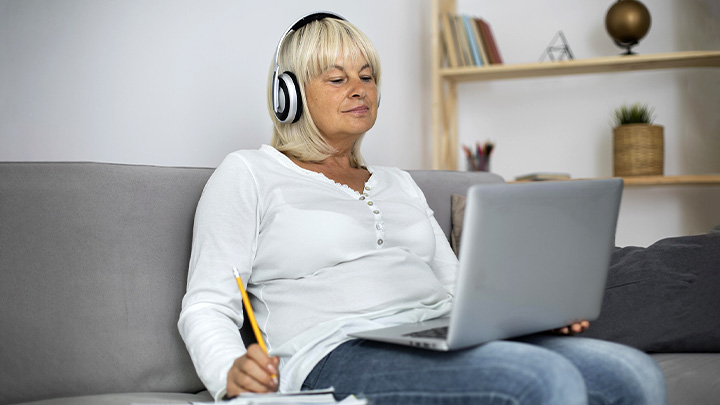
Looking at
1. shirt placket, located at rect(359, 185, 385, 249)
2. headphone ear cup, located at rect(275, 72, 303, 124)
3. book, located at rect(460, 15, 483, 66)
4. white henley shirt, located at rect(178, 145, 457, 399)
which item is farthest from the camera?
book, located at rect(460, 15, 483, 66)

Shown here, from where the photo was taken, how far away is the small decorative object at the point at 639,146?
2715 millimetres

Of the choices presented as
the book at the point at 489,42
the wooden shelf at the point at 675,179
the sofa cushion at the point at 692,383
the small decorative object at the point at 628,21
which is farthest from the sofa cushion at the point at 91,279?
the small decorative object at the point at 628,21

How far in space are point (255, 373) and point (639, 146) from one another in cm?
221

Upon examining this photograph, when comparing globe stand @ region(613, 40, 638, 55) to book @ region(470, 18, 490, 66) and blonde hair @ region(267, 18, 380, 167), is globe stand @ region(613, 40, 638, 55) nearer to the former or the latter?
book @ region(470, 18, 490, 66)

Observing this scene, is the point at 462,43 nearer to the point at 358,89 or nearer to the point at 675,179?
the point at 675,179

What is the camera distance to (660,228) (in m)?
2.98

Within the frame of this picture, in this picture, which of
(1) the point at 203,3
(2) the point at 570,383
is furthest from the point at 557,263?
(1) the point at 203,3

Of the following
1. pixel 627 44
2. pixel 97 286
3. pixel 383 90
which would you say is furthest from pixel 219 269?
pixel 627 44

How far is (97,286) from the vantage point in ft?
4.07

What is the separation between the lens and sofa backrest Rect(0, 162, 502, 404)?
1176 mm

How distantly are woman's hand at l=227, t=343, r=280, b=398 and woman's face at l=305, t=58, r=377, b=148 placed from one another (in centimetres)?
63

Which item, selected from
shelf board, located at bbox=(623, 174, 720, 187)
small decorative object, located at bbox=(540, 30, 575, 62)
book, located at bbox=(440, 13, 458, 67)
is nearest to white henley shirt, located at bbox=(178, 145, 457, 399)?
shelf board, located at bbox=(623, 174, 720, 187)

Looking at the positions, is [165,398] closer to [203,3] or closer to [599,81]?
[203,3]

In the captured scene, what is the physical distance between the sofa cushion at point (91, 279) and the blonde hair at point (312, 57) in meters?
0.25
